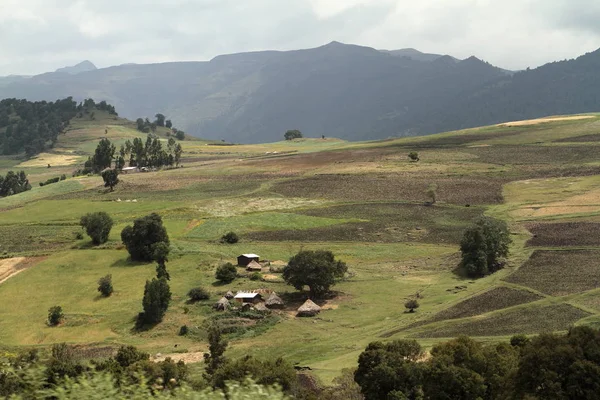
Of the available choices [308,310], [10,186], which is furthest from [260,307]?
[10,186]

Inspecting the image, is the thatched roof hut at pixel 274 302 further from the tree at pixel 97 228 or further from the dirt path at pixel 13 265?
the tree at pixel 97 228

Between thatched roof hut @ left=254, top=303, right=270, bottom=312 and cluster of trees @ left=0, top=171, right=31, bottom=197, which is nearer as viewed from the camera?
thatched roof hut @ left=254, top=303, right=270, bottom=312

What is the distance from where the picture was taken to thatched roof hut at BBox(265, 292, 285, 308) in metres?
69.0

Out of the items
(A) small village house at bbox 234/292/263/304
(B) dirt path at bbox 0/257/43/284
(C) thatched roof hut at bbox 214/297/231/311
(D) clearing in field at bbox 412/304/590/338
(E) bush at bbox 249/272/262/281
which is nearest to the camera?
(D) clearing in field at bbox 412/304/590/338

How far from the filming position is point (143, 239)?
8788 cm

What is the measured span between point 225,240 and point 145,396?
8178cm

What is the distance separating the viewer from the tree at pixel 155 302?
65.9m

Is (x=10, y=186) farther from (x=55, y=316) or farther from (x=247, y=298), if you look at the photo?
(x=247, y=298)

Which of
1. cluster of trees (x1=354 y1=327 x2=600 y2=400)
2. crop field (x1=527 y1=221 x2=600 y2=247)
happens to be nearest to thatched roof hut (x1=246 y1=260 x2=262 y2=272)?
cluster of trees (x1=354 y1=327 x2=600 y2=400)

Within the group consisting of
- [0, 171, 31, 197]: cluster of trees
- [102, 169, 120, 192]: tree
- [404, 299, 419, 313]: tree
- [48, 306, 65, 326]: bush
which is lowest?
[48, 306, 65, 326]: bush

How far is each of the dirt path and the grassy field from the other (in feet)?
2.90

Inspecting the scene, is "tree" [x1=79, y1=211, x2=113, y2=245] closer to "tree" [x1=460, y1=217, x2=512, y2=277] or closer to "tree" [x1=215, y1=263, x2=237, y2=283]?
"tree" [x1=215, y1=263, x2=237, y2=283]

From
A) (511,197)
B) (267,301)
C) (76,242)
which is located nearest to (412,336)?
(267,301)

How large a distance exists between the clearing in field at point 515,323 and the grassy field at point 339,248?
18 cm
